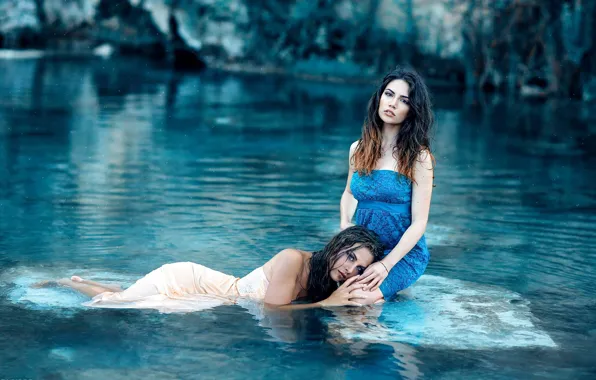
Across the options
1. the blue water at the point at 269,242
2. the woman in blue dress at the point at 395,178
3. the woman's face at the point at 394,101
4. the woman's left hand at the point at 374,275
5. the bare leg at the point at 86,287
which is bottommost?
the blue water at the point at 269,242

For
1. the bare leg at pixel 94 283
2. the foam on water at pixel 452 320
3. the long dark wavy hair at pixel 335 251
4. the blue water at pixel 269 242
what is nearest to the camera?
the blue water at pixel 269 242

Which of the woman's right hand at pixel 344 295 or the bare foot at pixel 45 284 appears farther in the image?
the bare foot at pixel 45 284

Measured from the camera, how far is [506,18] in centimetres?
2847

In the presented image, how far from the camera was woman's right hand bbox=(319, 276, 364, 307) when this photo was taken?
20.2ft

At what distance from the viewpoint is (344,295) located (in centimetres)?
615

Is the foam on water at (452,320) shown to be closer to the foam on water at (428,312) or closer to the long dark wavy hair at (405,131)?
the foam on water at (428,312)

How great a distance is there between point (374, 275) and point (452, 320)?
1.65 ft

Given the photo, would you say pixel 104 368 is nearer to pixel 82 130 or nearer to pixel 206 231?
pixel 206 231

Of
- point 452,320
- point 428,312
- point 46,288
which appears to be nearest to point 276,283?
point 428,312

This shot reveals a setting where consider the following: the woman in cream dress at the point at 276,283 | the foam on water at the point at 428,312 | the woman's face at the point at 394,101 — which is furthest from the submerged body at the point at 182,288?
the woman's face at the point at 394,101

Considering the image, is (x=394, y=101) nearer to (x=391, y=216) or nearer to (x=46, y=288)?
(x=391, y=216)

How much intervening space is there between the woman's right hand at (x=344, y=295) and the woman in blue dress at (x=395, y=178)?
0.05 meters

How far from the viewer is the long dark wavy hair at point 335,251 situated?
6051mm

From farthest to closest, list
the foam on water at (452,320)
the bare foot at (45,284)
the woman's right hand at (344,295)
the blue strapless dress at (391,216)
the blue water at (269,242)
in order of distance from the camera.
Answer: the bare foot at (45,284) → the blue strapless dress at (391,216) → the woman's right hand at (344,295) → the foam on water at (452,320) → the blue water at (269,242)
